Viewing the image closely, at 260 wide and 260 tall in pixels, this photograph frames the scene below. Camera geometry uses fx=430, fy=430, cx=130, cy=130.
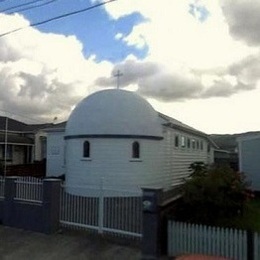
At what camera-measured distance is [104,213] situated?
12.7 metres

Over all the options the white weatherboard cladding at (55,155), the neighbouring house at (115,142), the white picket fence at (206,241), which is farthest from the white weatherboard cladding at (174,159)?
the white picket fence at (206,241)

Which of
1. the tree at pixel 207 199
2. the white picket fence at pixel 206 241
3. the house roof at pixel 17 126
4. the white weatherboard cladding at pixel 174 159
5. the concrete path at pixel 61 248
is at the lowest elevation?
the concrete path at pixel 61 248

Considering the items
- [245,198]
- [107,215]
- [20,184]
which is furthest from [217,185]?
[20,184]

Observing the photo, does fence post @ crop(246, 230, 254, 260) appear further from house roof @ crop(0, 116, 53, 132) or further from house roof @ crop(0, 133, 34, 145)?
house roof @ crop(0, 116, 53, 132)

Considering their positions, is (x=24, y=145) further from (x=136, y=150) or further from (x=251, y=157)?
(x=251, y=157)

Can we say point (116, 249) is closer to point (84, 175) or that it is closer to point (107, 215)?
point (107, 215)

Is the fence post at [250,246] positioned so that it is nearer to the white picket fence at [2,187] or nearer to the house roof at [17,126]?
the white picket fence at [2,187]

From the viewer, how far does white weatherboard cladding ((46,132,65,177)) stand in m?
30.7

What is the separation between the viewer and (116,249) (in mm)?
11695

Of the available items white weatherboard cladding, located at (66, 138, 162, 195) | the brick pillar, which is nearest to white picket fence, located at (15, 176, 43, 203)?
the brick pillar

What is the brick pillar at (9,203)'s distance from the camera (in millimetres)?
14744

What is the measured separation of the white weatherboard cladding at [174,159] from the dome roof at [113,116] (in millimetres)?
2048

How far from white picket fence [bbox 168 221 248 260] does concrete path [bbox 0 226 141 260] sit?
3.63 feet

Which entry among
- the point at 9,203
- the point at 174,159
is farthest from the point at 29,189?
the point at 174,159
